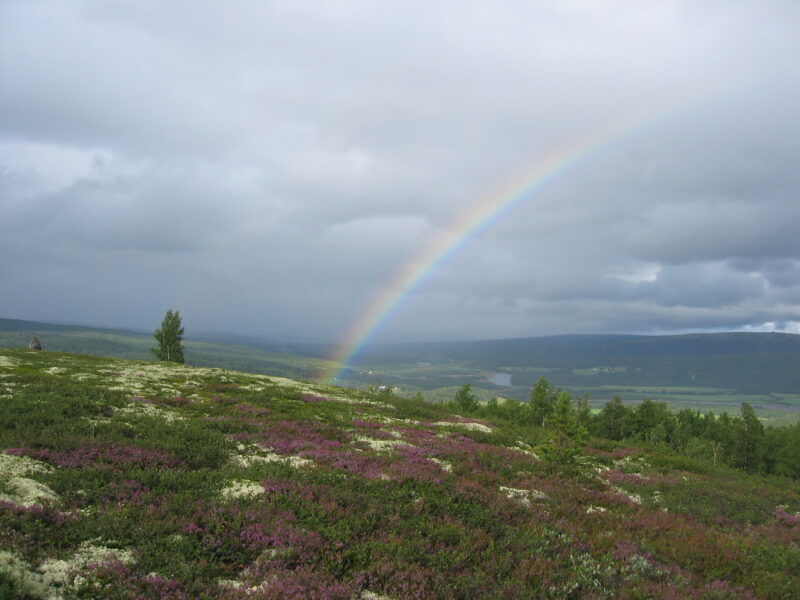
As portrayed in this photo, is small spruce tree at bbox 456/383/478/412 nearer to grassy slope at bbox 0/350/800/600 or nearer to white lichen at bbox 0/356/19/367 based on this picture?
grassy slope at bbox 0/350/800/600

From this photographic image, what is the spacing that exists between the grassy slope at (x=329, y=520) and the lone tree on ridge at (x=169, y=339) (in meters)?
76.8

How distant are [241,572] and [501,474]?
13499mm

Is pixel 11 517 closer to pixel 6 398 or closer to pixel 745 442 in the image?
pixel 6 398

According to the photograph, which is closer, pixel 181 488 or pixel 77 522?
pixel 77 522

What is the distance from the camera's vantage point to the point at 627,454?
3272cm

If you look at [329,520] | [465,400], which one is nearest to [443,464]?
[329,520]

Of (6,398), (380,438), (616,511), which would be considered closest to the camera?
(616,511)

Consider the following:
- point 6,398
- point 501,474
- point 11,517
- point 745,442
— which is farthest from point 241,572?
point 745,442

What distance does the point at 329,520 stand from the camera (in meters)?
11.5

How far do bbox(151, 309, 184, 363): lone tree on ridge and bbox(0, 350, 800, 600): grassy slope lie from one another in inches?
3023

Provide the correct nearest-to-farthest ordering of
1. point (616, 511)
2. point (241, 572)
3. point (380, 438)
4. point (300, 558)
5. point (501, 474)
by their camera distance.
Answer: point (241, 572) → point (300, 558) → point (616, 511) → point (501, 474) → point (380, 438)

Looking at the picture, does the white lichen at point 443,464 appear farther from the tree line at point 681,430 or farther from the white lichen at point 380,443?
the tree line at point 681,430

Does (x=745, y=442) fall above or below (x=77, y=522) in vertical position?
below

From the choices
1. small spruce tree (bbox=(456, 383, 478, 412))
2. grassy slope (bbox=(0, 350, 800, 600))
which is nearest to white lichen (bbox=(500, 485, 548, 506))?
grassy slope (bbox=(0, 350, 800, 600))
